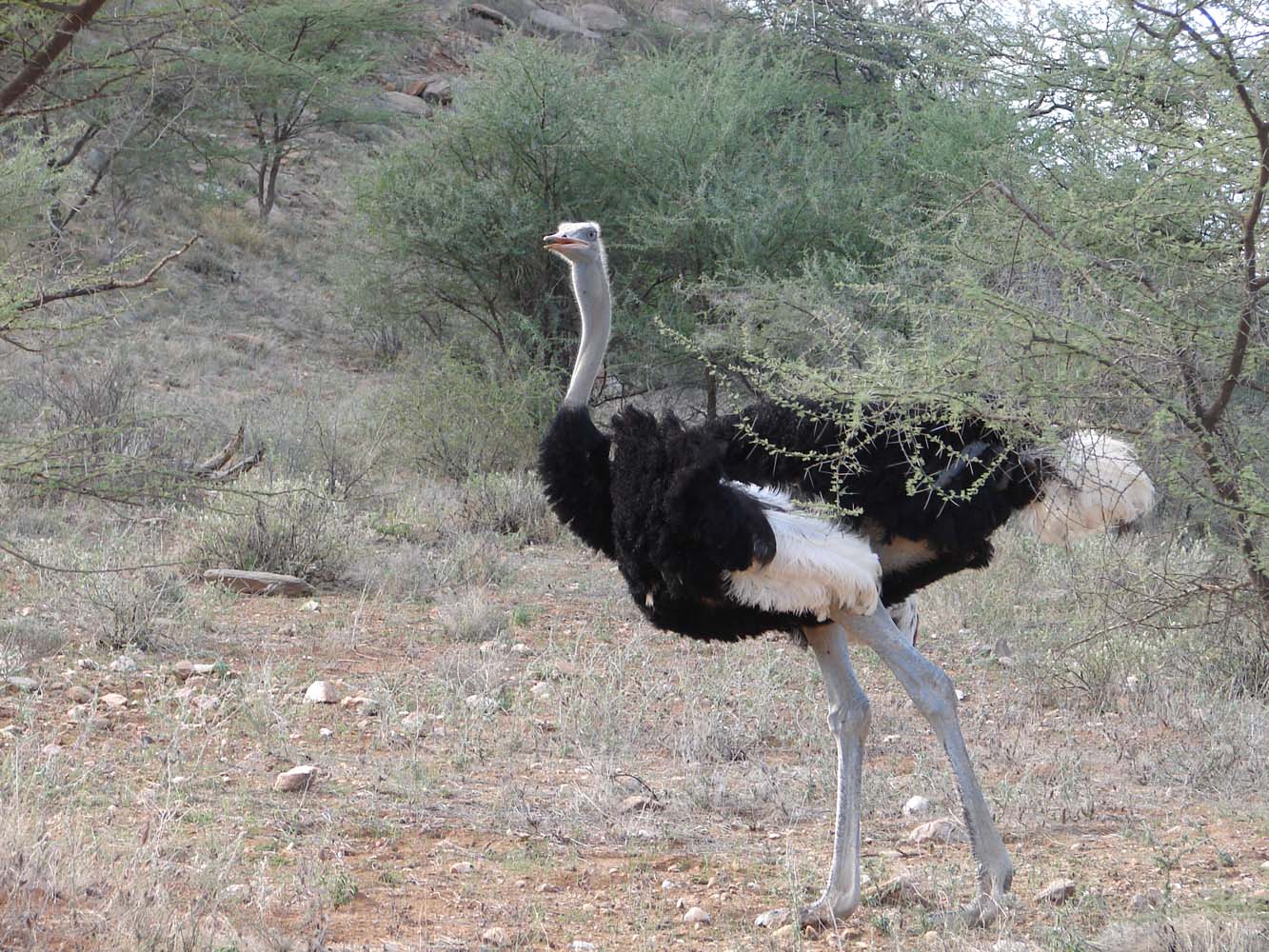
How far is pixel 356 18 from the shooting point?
57.3 feet

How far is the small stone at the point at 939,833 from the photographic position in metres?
3.97

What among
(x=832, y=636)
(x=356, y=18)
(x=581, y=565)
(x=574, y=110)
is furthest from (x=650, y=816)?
(x=356, y=18)

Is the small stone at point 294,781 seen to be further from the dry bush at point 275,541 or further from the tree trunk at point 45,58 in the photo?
the dry bush at point 275,541

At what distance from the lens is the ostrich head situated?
13.4 ft

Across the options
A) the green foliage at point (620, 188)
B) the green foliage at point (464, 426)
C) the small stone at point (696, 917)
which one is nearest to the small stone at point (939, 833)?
the small stone at point (696, 917)

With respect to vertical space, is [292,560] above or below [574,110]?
below

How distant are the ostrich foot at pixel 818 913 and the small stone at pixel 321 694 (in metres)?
2.21

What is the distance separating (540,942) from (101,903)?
36.6 inches

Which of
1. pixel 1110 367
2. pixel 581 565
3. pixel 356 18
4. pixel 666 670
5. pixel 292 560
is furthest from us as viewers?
pixel 356 18

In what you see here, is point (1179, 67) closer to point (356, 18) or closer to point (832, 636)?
point (832, 636)

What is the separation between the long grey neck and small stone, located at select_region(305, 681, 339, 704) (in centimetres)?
175

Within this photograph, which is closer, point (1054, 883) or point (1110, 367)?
point (1110, 367)

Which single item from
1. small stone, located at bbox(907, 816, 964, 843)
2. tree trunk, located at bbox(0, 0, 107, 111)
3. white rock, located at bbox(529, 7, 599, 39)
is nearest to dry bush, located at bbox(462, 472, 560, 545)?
small stone, located at bbox(907, 816, 964, 843)

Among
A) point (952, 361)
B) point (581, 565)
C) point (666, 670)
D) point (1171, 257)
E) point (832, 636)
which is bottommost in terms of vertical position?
point (581, 565)
